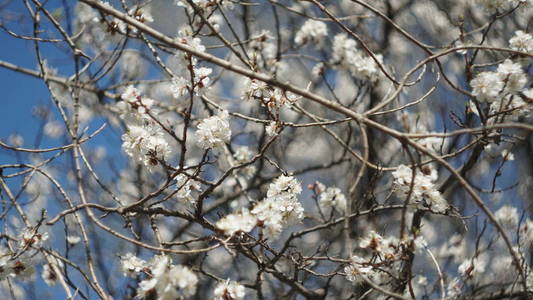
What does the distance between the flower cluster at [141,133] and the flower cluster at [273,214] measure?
0.41 metres

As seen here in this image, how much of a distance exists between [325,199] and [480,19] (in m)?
2.72

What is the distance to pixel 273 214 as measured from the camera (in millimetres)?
1651

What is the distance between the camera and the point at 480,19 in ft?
16.2

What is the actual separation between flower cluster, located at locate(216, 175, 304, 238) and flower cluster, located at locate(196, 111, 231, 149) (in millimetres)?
272

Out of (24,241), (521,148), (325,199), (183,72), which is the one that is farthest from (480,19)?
(24,241)

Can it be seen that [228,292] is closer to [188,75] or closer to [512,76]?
[188,75]

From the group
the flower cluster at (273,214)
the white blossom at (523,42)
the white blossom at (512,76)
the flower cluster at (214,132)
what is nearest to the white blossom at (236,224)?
the flower cluster at (273,214)

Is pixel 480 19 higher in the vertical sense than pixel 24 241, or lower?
higher

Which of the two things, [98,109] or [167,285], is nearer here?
[167,285]

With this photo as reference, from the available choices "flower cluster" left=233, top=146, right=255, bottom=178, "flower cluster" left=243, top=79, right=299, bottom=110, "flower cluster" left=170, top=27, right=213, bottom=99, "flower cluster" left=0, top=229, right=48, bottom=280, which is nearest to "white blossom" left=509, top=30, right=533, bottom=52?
"flower cluster" left=243, top=79, right=299, bottom=110

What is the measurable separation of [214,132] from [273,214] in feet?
1.37

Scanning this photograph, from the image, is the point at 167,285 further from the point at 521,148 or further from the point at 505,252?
the point at 521,148

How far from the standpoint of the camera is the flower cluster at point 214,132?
6.12 feet

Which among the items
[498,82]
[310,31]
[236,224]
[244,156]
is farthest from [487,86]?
[310,31]
